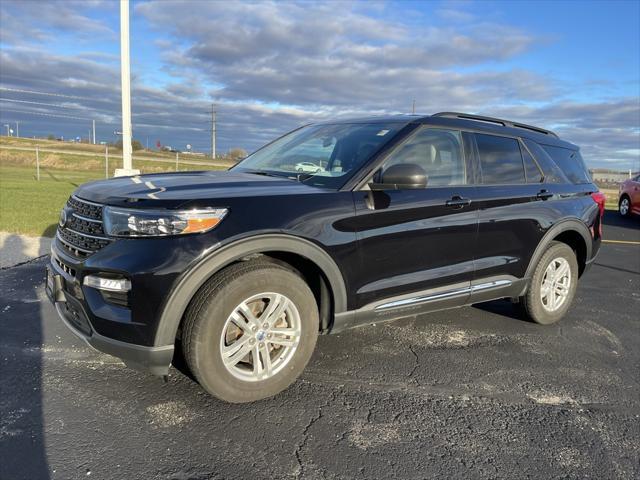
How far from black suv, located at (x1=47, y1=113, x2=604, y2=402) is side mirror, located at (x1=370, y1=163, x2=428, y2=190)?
10 mm

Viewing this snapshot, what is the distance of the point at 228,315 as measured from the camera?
2854mm

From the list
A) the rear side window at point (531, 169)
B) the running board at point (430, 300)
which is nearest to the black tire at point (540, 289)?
the running board at point (430, 300)

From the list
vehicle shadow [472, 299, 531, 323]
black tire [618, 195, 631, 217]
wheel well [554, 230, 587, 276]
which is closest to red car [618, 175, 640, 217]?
black tire [618, 195, 631, 217]

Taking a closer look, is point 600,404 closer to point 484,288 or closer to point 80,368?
point 484,288

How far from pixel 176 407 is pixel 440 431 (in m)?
1.60

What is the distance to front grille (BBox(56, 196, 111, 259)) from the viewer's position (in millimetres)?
A: 2809

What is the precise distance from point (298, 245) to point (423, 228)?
1.04 meters

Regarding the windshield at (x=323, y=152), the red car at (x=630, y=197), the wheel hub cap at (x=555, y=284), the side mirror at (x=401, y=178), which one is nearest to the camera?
the side mirror at (x=401, y=178)

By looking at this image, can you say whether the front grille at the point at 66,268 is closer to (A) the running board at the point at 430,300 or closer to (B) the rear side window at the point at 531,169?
(A) the running board at the point at 430,300

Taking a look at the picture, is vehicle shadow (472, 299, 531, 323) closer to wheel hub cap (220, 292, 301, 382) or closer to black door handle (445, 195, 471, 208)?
black door handle (445, 195, 471, 208)

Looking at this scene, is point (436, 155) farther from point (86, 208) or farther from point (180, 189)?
point (86, 208)

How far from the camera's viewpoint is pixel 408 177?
3246 millimetres

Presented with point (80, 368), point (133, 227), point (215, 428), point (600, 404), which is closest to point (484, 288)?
point (600, 404)

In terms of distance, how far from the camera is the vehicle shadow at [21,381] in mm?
2447
